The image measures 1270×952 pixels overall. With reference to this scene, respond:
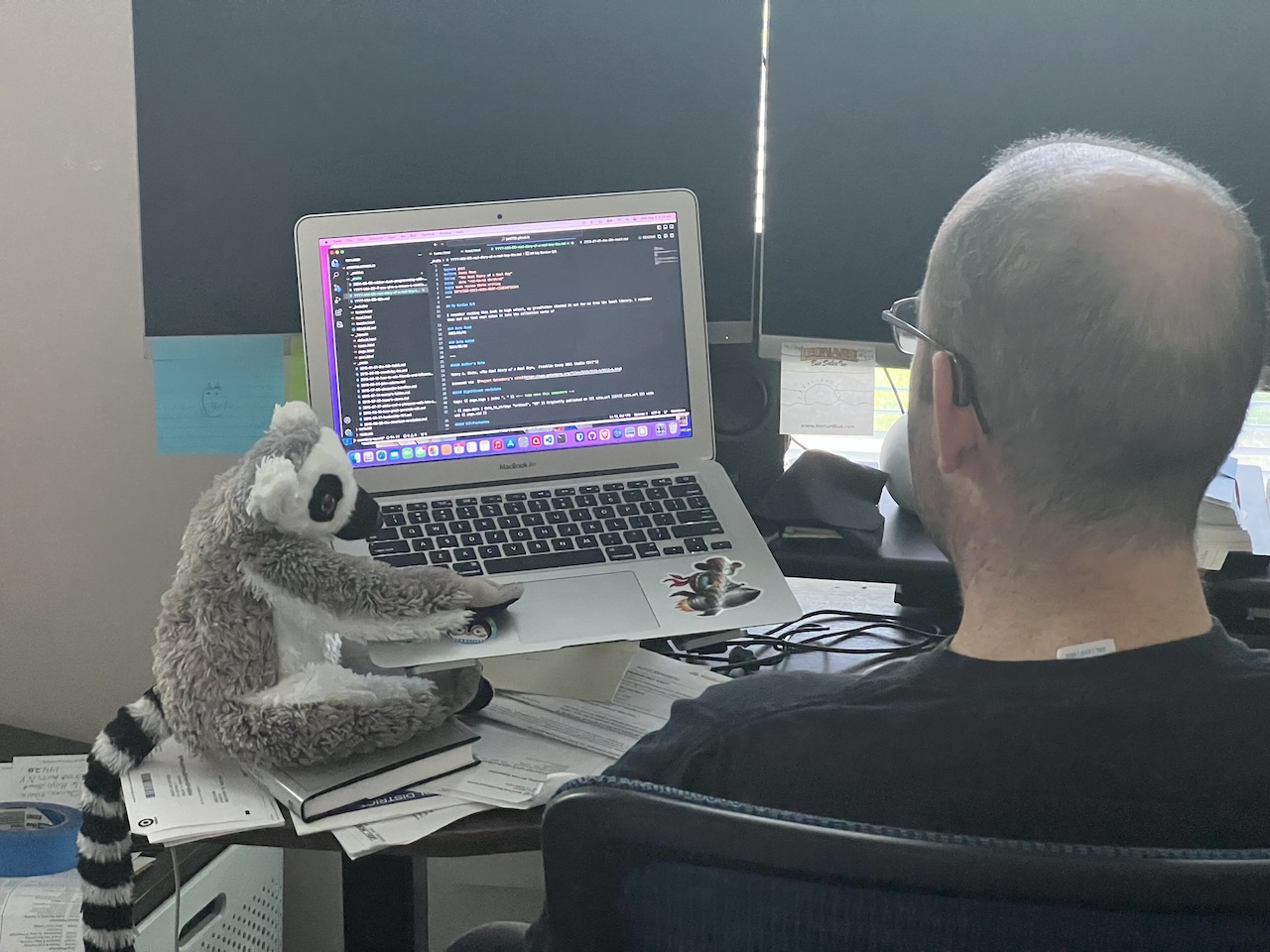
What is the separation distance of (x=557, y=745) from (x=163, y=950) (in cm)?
68

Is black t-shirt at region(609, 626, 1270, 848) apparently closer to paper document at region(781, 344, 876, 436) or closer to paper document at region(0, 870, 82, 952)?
paper document at region(781, 344, 876, 436)

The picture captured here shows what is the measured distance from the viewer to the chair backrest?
0.44m

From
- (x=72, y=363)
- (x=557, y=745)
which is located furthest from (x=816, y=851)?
(x=72, y=363)

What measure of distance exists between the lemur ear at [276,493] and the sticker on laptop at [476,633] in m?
0.17

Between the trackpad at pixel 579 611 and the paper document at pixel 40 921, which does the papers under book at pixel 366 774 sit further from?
the paper document at pixel 40 921

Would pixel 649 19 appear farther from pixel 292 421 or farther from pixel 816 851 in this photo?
pixel 816 851

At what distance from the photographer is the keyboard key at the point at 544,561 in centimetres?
117

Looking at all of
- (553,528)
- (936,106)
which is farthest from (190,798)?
(936,106)

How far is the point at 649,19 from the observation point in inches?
54.9

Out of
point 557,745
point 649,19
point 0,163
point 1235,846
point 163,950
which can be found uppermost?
point 649,19

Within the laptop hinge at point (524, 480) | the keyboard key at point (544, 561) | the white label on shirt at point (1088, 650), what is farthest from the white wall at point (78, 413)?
the white label on shirt at point (1088, 650)

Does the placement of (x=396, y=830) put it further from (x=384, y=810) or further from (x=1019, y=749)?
(x=1019, y=749)

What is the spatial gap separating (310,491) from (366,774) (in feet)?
0.74

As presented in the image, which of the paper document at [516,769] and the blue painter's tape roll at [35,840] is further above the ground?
the paper document at [516,769]
